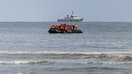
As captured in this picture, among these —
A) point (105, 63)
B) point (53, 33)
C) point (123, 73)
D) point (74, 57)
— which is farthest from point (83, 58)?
point (53, 33)

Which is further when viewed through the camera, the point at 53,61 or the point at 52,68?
the point at 53,61

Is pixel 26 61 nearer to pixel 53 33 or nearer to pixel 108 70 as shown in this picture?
pixel 108 70

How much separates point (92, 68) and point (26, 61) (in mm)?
7381

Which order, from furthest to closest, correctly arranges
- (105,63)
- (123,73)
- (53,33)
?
(53,33), (105,63), (123,73)

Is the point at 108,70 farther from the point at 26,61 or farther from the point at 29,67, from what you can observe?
the point at 26,61

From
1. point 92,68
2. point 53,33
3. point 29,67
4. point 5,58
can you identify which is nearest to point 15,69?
point 29,67

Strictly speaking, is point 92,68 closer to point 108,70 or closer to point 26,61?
point 108,70

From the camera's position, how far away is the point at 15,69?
41.6 metres

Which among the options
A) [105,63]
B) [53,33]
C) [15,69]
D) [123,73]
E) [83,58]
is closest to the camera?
[123,73]

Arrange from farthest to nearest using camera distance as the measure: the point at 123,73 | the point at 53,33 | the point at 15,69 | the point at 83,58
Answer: the point at 53,33, the point at 83,58, the point at 15,69, the point at 123,73

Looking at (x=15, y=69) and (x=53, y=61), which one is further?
(x=53, y=61)

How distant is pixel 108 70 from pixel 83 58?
10136 millimetres

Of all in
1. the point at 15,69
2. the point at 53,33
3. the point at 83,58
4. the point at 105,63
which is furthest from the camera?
the point at 53,33

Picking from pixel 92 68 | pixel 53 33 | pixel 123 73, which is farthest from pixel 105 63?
pixel 53 33
